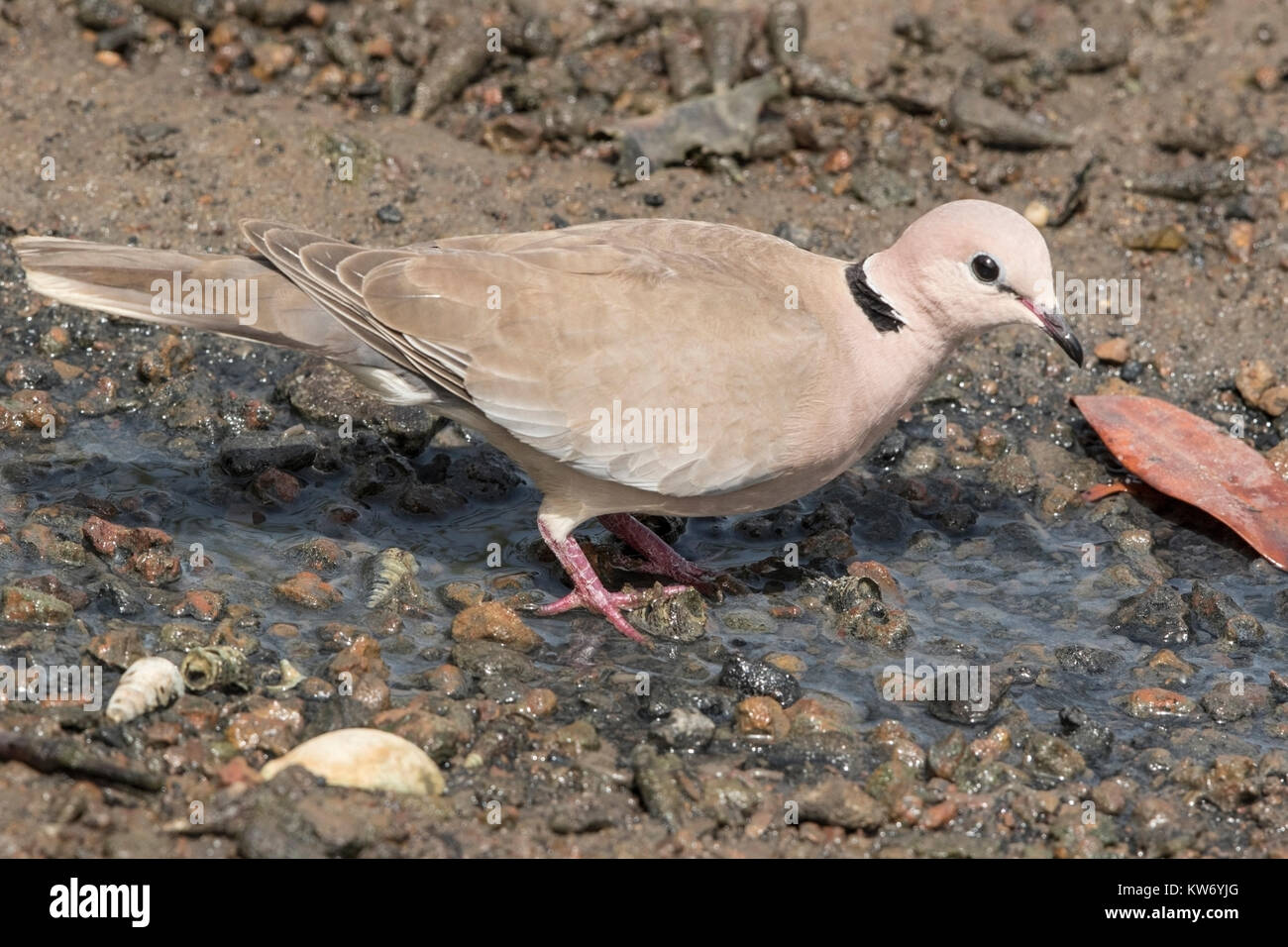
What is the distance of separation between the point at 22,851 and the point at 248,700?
0.87 meters

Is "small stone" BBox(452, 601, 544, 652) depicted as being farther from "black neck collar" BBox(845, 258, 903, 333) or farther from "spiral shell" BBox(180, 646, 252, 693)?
"black neck collar" BBox(845, 258, 903, 333)

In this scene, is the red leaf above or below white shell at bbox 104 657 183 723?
above

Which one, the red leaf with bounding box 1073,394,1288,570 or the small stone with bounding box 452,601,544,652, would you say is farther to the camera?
the red leaf with bounding box 1073,394,1288,570

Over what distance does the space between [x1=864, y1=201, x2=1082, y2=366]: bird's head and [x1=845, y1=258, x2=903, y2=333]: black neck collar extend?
0.02 meters

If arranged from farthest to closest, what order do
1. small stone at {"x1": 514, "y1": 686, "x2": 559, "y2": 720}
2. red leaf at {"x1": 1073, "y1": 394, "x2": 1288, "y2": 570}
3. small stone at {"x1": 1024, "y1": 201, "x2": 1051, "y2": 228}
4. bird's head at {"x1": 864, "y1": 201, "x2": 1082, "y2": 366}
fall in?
small stone at {"x1": 1024, "y1": 201, "x2": 1051, "y2": 228}, red leaf at {"x1": 1073, "y1": 394, "x2": 1288, "y2": 570}, bird's head at {"x1": 864, "y1": 201, "x2": 1082, "y2": 366}, small stone at {"x1": 514, "y1": 686, "x2": 559, "y2": 720}

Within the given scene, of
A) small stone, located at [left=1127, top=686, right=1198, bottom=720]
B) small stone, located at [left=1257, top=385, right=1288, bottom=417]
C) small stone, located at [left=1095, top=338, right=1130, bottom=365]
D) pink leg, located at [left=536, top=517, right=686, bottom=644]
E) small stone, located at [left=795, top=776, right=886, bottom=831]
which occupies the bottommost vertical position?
small stone, located at [left=795, top=776, right=886, bottom=831]

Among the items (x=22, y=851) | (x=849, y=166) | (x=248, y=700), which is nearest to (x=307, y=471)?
(x=248, y=700)

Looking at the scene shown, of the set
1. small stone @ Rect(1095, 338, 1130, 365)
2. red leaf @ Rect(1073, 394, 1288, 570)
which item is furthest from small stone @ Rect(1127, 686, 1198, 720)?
small stone @ Rect(1095, 338, 1130, 365)

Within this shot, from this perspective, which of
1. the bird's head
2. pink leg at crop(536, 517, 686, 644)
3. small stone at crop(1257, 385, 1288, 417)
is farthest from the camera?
small stone at crop(1257, 385, 1288, 417)

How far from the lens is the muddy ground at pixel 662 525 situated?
4.24 m

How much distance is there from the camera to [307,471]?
5.99m

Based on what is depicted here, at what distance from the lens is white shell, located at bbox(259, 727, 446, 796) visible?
405 cm

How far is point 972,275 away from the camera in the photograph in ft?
15.9
